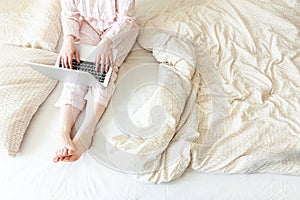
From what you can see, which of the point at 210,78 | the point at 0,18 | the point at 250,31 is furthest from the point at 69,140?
the point at 250,31

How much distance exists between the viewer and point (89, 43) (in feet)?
4.28

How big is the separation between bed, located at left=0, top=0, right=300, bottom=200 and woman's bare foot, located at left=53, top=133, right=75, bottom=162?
4 centimetres

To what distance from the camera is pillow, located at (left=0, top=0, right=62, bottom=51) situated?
51.3 inches

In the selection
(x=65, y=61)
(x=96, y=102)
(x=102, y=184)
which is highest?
(x=65, y=61)

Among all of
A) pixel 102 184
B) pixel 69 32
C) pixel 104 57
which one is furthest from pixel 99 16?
pixel 102 184

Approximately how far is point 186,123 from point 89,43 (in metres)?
0.50

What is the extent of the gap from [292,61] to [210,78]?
31 cm

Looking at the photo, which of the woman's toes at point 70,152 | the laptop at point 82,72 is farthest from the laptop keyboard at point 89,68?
the woman's toes at point 70,152

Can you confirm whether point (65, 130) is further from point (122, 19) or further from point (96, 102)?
point (122, 19)

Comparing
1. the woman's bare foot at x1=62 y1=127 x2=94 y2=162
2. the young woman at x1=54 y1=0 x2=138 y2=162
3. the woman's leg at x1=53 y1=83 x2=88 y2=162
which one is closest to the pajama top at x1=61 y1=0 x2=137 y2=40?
the young woman at x1=54 y1=0 x2=138 y2=162

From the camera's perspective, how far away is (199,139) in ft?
3.45

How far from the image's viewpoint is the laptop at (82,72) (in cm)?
107

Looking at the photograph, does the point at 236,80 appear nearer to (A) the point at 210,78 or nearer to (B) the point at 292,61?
(A) the point at 210,78

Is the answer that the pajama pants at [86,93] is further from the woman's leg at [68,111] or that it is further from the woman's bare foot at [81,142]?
the woman's bare foot at [81,142]
